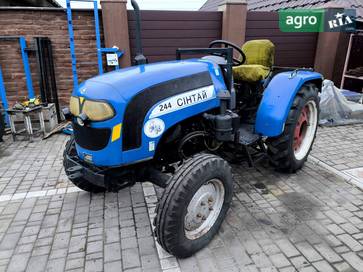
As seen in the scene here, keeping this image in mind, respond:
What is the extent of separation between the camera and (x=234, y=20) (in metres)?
6.31

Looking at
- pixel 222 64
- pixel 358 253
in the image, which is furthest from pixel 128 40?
pixel 358 253

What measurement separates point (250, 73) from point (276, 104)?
0.47m

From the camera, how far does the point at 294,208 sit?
2971 millimetres

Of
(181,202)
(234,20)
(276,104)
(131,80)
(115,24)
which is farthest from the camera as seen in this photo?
(234,20)

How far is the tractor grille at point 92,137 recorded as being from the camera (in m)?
2.19

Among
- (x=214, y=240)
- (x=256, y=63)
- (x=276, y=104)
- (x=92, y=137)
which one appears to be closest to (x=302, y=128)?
(x=276, y=104)

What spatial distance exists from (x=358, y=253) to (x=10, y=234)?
2905 millimetres

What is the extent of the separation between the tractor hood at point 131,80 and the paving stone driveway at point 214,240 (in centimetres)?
123

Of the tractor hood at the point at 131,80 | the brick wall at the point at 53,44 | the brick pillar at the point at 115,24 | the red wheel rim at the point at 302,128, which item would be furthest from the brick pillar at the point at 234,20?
the tractor hood at the point at 131,80

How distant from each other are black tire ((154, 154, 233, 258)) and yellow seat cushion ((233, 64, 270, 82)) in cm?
141

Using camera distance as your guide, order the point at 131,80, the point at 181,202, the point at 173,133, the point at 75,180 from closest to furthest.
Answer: the point at 181,202 → the point at 131,80 → the point at 173,133 → the point at 75,180

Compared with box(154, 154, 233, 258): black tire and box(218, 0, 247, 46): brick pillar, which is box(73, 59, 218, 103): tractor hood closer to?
box(154, 154, 233, 258): black tire

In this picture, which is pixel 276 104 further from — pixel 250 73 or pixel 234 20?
pixel 234 20

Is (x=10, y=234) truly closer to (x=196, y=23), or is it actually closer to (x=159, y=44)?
(x=159, y=44)
